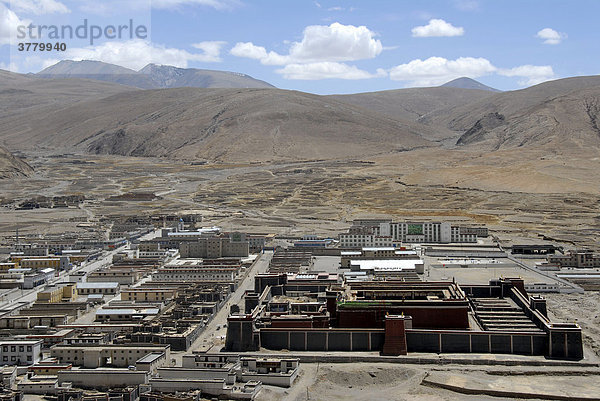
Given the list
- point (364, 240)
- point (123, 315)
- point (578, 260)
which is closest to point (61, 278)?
point (123, 315)

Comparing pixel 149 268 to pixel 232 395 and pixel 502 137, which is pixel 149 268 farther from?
pixel 502 137

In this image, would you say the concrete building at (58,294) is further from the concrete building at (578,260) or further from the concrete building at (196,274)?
the concrete building at (578,260)

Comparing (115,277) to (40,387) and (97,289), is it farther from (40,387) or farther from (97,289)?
(40,387)

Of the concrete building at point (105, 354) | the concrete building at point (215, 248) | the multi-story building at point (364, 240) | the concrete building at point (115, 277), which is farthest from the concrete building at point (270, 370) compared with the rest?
the multi-story building at point (364, 240)

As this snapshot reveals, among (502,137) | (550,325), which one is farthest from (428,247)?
(502,137)

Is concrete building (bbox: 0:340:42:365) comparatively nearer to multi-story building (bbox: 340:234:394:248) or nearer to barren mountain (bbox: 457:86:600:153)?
multi-story building (bbox: 340:234:394:248)
